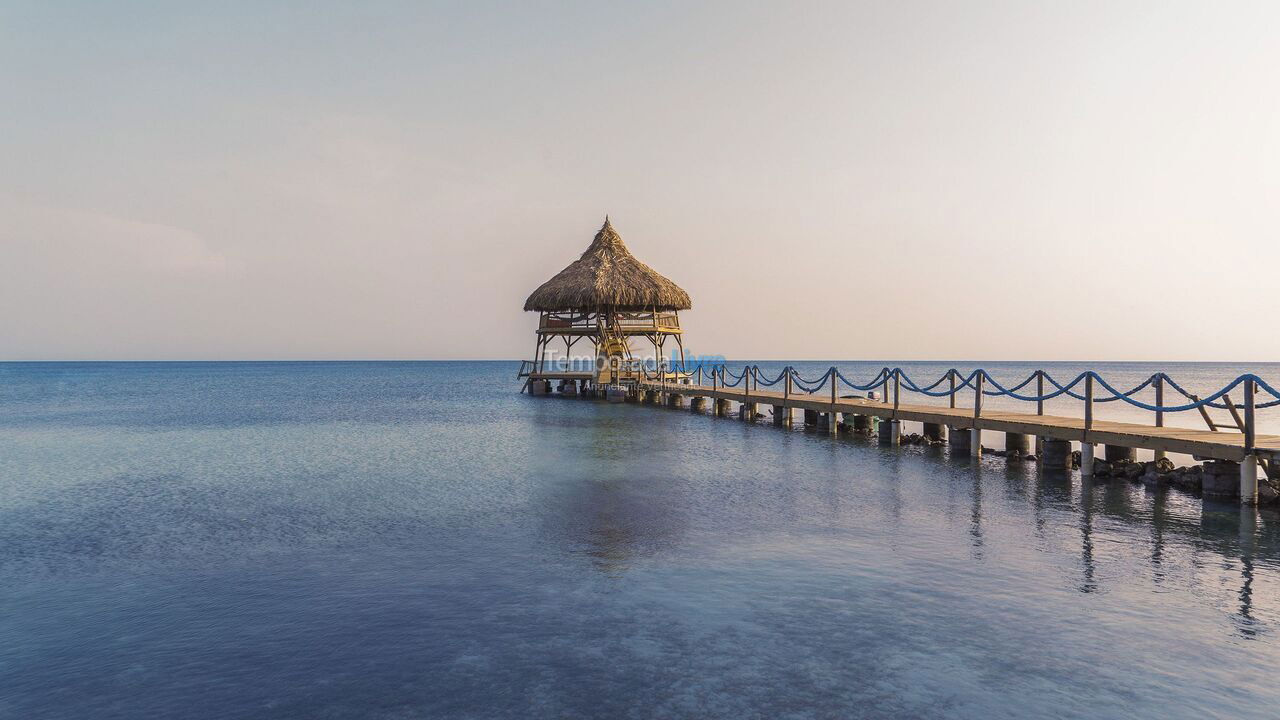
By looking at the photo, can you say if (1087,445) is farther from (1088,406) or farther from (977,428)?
(977,428)

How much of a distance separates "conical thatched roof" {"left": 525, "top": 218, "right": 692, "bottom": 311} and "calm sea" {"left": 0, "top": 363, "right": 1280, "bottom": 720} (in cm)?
2181

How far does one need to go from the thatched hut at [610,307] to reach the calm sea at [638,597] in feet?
72.7

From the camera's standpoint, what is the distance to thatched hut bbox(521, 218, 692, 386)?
38.0 metres

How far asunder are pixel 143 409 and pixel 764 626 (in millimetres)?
44415

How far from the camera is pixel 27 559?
391 inches

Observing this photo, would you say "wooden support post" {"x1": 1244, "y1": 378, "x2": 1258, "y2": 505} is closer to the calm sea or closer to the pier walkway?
the pier walkway

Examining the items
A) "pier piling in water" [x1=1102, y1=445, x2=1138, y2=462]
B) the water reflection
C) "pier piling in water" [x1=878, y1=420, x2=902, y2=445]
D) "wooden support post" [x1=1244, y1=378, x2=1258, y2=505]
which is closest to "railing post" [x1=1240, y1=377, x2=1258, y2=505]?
"wooden support post" [x1=1244, y1=378, x2=1258, y2=505]

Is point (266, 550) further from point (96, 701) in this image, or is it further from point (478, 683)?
point (478, 683)

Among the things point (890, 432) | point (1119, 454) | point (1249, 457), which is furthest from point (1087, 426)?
point (890, 432)

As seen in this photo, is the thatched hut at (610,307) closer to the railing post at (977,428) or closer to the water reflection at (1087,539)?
the railing post at (977,428)

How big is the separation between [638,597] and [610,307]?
3123 centimetres

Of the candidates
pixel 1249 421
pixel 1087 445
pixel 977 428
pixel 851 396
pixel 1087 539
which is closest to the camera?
pixel 1087 539

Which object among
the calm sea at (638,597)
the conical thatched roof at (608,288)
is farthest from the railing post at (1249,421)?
the conical thatched roof at (608,288)

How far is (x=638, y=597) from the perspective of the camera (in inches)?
308
